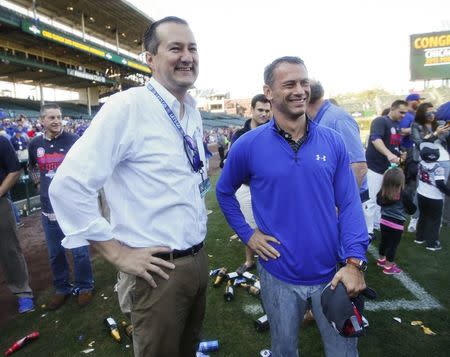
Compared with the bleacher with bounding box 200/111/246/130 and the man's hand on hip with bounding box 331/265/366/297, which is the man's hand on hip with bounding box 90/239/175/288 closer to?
the man's hand on hip with bounding box 331/265/366/297

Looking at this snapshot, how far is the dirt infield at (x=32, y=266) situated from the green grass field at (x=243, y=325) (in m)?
0.28

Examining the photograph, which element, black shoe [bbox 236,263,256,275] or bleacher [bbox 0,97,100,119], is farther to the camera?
bleacher [bbox 0,97,100,119]

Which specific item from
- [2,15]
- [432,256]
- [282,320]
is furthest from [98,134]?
[2,15]

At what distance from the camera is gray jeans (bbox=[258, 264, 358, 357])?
6.25 feet

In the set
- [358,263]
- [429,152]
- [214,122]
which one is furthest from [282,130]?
[214,122]

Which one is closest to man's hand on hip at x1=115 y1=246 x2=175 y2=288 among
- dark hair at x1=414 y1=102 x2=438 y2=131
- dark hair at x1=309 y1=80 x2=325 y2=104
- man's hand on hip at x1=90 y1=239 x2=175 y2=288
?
man's hand on hip at x1=90 y1=239 x2=175 y2=288

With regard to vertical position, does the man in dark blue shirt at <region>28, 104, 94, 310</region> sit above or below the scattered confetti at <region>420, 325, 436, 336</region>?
above

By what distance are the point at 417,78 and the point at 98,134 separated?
110ft

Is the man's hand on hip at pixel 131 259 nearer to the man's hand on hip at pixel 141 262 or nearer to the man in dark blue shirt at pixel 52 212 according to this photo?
the man's hand on hip at pixel 141 262

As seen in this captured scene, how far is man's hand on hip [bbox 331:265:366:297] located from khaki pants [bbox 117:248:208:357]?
796 mm

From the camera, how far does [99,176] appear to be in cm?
157

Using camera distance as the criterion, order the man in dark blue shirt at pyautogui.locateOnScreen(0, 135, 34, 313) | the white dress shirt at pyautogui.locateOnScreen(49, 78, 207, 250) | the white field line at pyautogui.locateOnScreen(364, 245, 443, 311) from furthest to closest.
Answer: the man in dark blue shirt at pyautogui.locateOnScreen(0, 135, 34, 313) → the white field line at pyautogui.locateOnScreen(364, 245, 443, 311) → the white dress shirt at pyautogui.locateOnScreen(49, 78, 207, 250)

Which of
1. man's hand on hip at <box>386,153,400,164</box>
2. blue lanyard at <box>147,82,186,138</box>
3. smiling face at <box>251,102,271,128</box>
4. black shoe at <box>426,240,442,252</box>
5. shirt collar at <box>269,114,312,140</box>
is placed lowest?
black shoe at <box>426,240,442,252</box>

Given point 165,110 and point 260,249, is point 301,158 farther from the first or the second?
point 165,110
